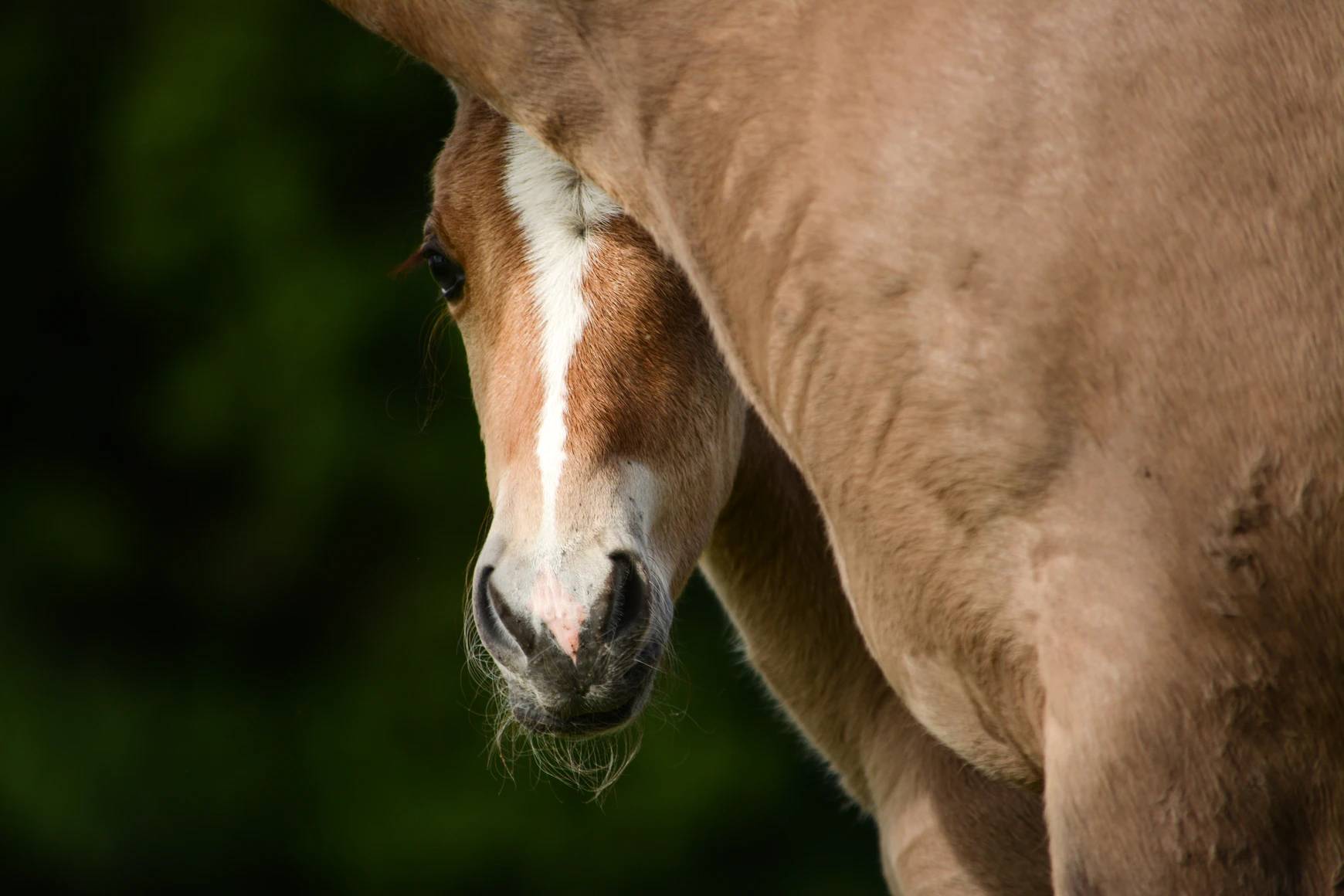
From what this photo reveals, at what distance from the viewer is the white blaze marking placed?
5.47 feet

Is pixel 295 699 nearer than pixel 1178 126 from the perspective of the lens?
No

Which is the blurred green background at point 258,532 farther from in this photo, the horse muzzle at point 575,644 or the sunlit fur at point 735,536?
the horse muzzle at point 575,644

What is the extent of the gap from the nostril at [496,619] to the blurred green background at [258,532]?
2930 millimetres

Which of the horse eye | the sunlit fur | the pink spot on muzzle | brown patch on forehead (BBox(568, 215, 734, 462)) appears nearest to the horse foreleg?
the sunlit fur

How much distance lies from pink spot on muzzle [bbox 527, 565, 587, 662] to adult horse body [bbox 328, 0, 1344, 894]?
0.72 meters

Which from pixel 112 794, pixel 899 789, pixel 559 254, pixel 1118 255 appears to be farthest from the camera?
pixel 112 794

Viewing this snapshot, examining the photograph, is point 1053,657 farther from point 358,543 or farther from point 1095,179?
point 358,543

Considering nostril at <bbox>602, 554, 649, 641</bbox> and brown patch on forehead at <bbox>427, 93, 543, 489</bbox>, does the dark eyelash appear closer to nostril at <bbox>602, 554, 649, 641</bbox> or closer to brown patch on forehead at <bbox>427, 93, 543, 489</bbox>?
brown patch on forehead at <bbox>427, 93, 543, 489</bbox>

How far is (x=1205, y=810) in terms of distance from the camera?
725 mm

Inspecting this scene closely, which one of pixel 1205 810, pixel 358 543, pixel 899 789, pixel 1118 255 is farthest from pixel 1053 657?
pixel 358 543

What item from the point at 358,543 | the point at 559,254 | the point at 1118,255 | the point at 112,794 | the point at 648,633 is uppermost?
the point at 1118,255

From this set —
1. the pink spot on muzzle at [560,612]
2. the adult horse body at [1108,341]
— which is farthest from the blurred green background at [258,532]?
the adult horse body at [1108,341]

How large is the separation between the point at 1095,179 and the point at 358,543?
4.44 metres

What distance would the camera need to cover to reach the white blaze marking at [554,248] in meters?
1.67
